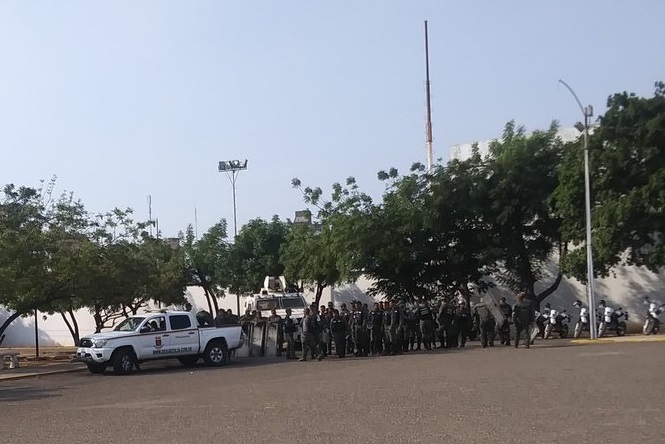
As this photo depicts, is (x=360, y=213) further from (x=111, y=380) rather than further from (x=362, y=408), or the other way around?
(x=362, y=408)

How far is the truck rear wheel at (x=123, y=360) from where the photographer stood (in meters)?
26.6

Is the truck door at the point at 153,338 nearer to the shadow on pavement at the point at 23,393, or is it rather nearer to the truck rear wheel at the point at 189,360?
the truck rear wheel at the point at 189,360

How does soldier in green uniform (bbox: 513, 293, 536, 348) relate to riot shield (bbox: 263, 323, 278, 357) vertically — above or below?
above

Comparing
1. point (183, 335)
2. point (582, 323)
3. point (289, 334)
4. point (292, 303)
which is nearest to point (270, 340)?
point (289, 334)

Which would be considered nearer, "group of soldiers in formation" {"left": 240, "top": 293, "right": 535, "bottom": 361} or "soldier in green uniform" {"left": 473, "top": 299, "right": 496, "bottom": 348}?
"group of soldiers in formation" {"left": 240, "top": 293, "right": 535, "bottom": 361}

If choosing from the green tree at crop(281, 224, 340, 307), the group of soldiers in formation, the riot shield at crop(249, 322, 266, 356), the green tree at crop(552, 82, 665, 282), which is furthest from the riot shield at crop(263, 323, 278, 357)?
the green tree at crop(552, 82, 665, 282)

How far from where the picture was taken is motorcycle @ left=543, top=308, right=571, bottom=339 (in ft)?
114

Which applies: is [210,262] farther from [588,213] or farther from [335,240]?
[588,213]

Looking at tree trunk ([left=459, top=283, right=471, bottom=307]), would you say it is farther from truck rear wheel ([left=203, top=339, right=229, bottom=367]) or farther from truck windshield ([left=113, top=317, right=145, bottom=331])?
truck windshield ([left=113, top=317, right=145, bottom=331])

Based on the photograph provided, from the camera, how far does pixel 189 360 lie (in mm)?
29250

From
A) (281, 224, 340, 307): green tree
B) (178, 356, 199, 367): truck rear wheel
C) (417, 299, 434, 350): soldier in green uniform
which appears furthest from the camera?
(281, 224, 340, 307): green tree

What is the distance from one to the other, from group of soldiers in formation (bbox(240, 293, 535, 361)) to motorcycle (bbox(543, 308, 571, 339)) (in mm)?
3690

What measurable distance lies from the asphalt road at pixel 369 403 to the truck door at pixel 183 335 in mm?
2511

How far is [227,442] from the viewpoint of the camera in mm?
11984
